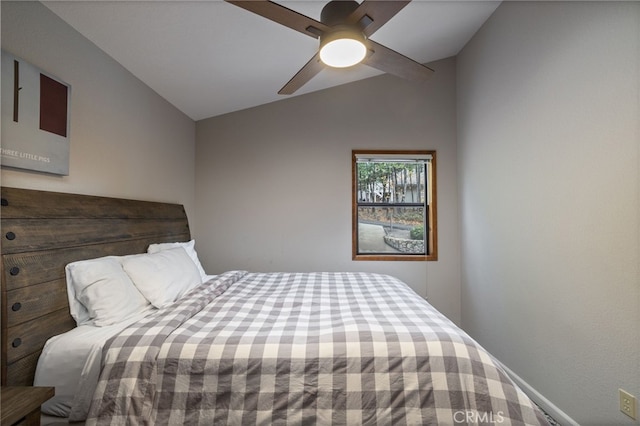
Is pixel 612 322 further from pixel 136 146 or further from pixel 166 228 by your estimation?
pixel 136 146

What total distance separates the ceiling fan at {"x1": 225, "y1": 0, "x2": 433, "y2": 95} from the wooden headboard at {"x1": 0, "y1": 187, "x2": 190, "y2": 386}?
1.42 meters

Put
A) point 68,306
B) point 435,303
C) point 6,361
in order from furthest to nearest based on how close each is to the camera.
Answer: point 435,303 < point 68,306 < point 6,361

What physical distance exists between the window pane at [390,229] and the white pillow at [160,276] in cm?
201

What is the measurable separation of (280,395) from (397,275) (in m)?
2.38

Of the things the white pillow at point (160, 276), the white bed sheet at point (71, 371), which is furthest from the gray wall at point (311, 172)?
the white bed sheet at point (71, 371)

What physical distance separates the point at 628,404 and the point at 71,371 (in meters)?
2.71

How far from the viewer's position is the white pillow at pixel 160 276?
1.72 meters

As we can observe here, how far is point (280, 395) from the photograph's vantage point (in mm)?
1108

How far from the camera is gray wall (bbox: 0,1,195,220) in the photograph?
1.44m

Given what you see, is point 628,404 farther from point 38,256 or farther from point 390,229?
point 38,256

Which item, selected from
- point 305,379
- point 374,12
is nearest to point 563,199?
point 374,12

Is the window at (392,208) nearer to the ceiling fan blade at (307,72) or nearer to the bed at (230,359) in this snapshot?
the ceiling fan blade at (307,72)

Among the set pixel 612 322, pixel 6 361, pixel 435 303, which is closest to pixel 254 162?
pixel 6 361

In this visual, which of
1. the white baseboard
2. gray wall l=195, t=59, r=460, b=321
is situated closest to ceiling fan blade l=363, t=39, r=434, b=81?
gray wall l=195, t=59, r=460, b=321
